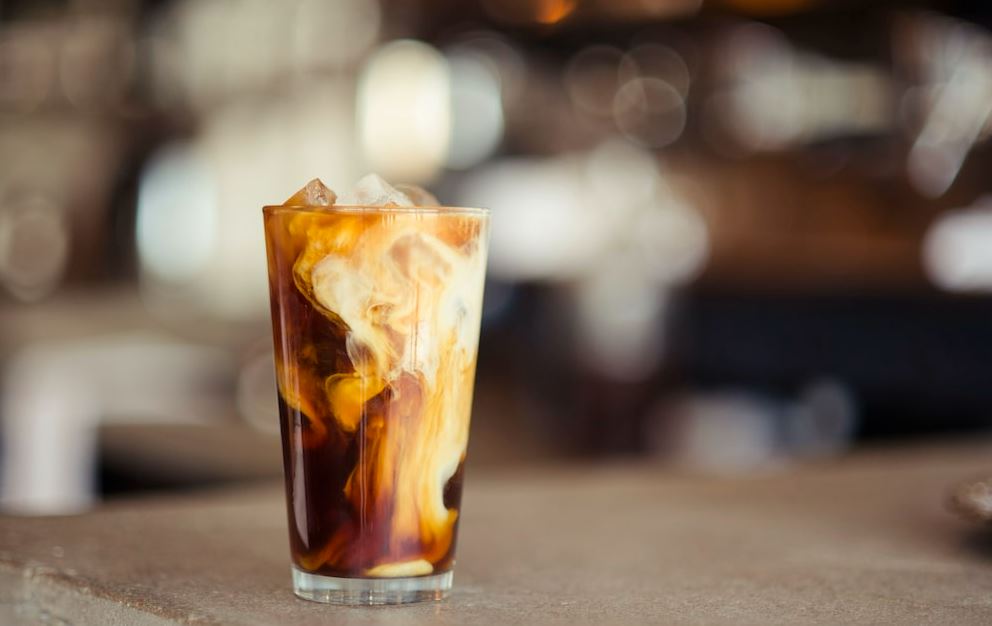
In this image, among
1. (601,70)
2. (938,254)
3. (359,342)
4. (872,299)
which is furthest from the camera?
(601,70)

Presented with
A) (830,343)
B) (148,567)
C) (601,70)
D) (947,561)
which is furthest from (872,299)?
(148,567)

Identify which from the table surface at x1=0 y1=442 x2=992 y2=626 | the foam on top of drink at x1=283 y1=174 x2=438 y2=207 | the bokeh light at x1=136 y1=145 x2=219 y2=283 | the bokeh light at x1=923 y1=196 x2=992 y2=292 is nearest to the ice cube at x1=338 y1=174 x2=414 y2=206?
the foam on top of drink at x1=283 y1=174 x2=438 y2=207

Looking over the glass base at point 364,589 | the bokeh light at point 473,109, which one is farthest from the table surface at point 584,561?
the bokeh light at point 473,109

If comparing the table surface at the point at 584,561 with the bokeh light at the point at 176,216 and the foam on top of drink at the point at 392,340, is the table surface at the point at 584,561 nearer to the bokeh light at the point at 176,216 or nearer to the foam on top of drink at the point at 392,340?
the foam on top of drink at the point at 392,340

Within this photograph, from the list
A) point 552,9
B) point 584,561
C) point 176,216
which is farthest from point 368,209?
point 176,216

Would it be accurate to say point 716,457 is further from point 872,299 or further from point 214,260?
point 214,260

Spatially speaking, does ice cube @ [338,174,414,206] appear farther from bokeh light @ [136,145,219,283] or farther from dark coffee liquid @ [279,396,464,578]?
bokeh light @ [136,145,219,283]
